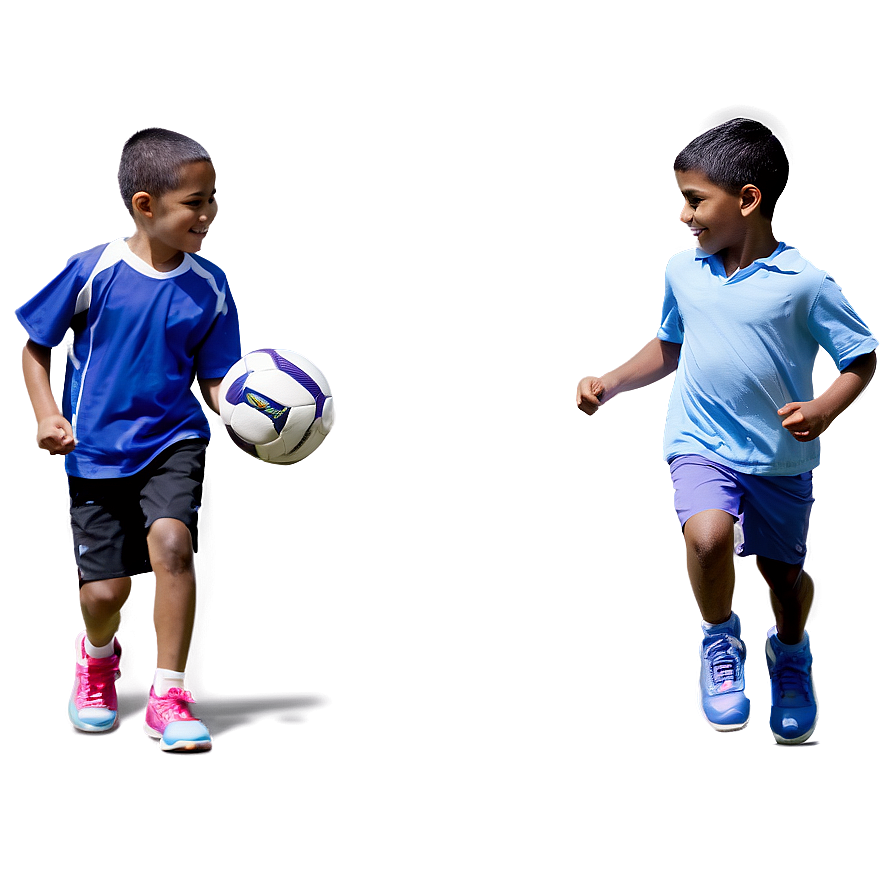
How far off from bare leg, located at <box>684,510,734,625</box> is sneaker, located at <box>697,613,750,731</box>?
6 cm

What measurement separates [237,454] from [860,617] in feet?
5.81

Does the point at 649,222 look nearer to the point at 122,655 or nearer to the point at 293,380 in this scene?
the point at 293,380

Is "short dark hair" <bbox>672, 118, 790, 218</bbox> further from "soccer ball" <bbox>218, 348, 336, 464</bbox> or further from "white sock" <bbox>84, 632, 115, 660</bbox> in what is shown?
"white sock" <bbox>84, 632, 115, 660</bbox>

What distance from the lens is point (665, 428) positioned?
10.2ft

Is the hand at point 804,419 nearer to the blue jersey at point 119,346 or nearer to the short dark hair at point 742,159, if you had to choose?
the short dark hair at point 742,159

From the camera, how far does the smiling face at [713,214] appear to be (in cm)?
297

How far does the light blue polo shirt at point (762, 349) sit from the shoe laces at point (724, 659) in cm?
46

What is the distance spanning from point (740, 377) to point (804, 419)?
8.0 inches

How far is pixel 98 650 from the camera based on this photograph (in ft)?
10.5

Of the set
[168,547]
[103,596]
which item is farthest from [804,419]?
[103,596]

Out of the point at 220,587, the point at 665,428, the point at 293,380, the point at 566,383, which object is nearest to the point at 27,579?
the point at 220,587

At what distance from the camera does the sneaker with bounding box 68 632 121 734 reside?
10.4 ft

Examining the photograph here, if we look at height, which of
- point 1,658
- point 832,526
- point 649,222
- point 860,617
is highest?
point 649,222

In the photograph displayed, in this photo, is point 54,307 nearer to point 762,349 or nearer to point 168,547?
point 168,547
